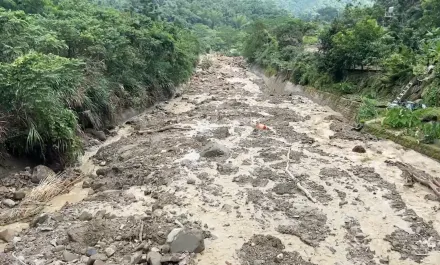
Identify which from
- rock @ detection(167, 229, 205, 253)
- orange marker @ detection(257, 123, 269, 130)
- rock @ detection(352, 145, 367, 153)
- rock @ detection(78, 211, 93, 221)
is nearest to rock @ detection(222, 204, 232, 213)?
rock @ detection(167, 229, 205, 253)

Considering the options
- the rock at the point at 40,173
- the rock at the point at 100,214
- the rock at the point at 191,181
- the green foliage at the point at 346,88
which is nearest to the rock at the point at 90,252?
the rock at the point at 100,214

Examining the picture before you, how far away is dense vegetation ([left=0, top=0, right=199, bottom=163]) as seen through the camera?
9.95 metres

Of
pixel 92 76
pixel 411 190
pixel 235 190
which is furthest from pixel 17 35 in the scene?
pixel 411 190

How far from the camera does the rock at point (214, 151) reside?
12.3 metres

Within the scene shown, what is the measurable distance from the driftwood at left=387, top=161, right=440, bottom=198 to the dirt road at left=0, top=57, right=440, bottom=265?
191 mm

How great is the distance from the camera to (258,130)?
15.7 meters

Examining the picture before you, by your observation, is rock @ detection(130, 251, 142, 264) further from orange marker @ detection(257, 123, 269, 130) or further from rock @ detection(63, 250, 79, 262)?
orange marker @ detection(257, 123, 269, 130)

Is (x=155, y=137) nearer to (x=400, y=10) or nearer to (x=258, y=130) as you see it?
(x=258, y=130)

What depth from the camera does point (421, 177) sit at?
10258 mm

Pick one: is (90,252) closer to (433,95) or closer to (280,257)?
(280,257)

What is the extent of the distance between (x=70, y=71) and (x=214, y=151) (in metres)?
4.78

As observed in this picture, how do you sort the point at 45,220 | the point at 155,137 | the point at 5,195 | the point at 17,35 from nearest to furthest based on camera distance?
the point at 45,220, the point at 5,195, the point at 17,35, the point at 155,137

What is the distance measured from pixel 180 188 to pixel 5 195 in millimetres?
3933

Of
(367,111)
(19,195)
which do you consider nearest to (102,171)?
(19,195)
